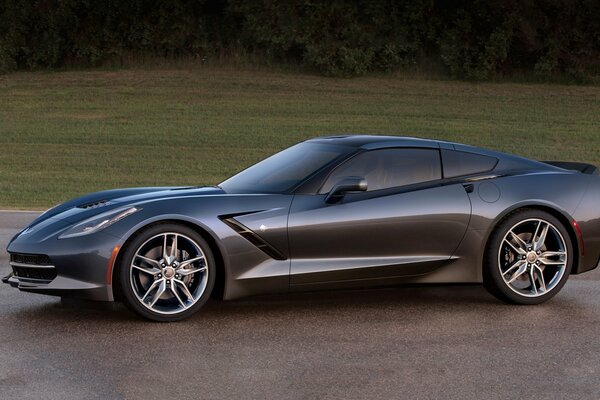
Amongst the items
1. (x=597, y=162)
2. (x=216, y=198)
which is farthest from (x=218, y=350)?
(x=597, y=162)

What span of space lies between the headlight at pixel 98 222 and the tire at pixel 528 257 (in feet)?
8.67

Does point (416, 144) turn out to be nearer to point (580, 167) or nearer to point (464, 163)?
point (464, 163)

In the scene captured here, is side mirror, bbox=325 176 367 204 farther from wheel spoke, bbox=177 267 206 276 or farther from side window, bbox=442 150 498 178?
wheel spoke, bbox=177 267 206 276

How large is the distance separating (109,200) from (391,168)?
203cm

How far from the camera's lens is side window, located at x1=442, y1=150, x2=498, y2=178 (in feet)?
27.8

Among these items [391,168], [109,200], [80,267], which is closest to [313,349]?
[80,267]

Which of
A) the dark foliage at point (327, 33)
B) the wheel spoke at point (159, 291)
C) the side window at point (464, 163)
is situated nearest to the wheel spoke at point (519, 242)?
the side window at point (464, 163)

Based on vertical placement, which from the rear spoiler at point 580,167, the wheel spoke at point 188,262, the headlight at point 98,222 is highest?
the rear spoiler at point 580,167

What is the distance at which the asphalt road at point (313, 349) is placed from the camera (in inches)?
233

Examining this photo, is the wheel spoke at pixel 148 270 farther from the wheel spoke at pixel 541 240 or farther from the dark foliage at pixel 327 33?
the dark foliage at pixel 327 33

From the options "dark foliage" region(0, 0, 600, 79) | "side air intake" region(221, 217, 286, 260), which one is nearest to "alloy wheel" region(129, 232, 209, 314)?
"side air intake" region(221, 217, 286, 260)

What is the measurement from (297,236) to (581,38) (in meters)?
28.7

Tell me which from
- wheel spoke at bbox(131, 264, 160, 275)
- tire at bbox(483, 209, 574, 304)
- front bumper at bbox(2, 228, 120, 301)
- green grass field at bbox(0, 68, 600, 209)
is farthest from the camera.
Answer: green grass field at bbox(0, 68, 600, 209)

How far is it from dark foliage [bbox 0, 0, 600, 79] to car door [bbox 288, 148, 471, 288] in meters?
25.8
